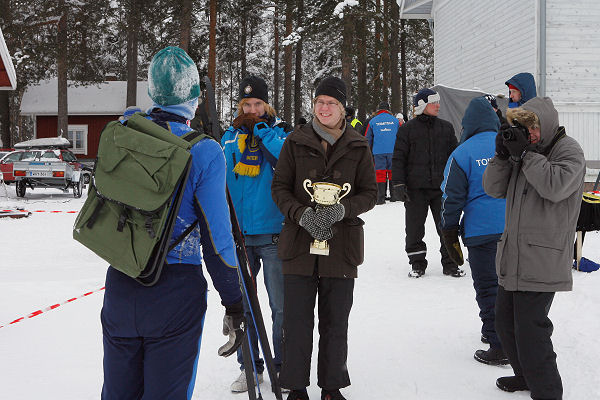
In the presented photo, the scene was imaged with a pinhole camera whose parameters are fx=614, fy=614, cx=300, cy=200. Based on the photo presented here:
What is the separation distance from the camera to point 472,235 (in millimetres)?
4605

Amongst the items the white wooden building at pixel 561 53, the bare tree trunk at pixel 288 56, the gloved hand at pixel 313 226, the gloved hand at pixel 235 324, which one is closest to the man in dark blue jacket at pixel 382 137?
the white wooden building at pixel 561 53

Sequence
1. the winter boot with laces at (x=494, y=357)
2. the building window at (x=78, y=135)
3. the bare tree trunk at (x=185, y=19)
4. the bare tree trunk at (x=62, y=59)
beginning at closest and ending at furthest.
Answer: the winter boot with laces at (x=494, y=357)
the bare tree trunk at (x=185, y=19)
the bare tree trunk at (x=62, y=59)
the building window at (x=78, y=135)

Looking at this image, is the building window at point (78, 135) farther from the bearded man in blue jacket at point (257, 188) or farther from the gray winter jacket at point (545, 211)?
the gray winter jacket at point (545, 211)

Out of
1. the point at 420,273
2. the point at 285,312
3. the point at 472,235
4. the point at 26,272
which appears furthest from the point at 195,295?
the point at 26,272

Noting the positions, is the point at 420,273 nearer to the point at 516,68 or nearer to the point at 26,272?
the point at 26,272

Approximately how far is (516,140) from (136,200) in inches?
88.6

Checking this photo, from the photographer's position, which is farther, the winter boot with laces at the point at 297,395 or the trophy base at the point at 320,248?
the winter boot with laces at the point at 297,395

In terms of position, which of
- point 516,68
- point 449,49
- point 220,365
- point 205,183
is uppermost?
point 449,49

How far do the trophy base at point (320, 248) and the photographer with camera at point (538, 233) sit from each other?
1072 millimetres

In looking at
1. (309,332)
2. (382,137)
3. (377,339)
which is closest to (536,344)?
(309,332)

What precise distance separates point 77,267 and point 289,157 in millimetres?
5901

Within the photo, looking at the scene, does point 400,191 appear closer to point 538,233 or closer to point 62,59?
point 538,233

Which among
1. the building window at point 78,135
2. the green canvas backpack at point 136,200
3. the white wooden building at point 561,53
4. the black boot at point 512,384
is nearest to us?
the green canvas backpack at point 136,200

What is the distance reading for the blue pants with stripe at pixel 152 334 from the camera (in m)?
2.33
